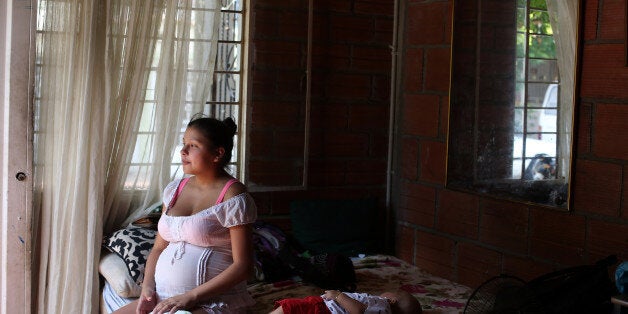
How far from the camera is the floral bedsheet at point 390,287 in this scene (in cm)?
342

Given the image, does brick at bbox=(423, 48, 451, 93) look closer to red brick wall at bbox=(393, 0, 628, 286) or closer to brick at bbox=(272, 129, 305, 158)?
red brick wall at bbox=(393, 0, 628, 286)

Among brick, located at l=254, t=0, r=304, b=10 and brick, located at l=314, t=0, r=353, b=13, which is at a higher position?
brick, located at l=314, t=0, r=353, b=13

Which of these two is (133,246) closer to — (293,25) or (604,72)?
(293,25)

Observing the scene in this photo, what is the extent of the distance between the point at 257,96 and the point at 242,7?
47 centimetres

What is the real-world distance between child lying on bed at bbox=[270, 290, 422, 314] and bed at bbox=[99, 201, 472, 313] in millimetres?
308

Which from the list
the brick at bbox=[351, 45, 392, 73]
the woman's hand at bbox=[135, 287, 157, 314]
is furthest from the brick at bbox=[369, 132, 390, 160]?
the woman's hand at bbox=[135, 287, 157, 314]

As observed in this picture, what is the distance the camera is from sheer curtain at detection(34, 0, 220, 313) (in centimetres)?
350

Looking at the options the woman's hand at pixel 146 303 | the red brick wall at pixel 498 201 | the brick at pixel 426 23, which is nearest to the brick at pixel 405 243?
the red brick wall at pixel 498 201

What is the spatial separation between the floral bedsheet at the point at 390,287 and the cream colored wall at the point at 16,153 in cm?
103

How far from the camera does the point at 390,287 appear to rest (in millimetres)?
3689

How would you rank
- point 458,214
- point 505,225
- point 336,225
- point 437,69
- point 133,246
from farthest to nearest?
point 336,225 → point 437,69 → point 458,214 → point 505,225 → point 133,246

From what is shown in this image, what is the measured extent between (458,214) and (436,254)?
0.28m

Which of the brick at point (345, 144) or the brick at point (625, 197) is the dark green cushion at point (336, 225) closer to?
the brick at point (345, 144)

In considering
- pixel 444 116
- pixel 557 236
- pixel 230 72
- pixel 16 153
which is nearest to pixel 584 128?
pixel 557 236
